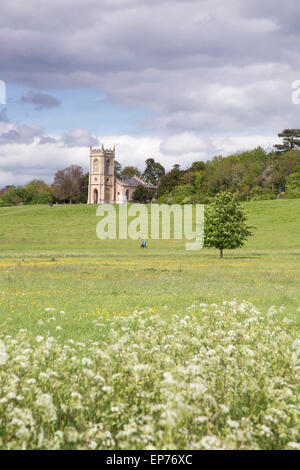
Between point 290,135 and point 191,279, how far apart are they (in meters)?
140

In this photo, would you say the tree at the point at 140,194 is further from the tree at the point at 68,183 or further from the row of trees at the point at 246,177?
the tree at the point at 68,183

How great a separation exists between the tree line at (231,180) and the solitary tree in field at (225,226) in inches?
2610

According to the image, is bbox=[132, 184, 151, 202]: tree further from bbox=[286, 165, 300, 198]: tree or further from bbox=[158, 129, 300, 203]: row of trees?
bbox=[286, 165, 300, 198]: tree

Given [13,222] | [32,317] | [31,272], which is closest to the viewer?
[32,317]

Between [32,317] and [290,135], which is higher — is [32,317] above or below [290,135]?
below

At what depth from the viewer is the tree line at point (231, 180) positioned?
126 meters

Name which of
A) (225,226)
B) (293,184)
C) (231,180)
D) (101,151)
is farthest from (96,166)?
(225,226)

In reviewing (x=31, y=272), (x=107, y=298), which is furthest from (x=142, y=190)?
(x=107, y=298)

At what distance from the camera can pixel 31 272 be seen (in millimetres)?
27250

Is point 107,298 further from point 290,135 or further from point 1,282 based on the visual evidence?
point 290,135

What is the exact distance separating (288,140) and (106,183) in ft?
239

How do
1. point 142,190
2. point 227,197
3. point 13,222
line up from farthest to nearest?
point 142,190 → point 13,222 → point 227,197

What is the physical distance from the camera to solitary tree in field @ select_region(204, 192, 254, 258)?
4562cm

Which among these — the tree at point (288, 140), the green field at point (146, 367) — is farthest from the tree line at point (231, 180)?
the green field at point (146, 367)
